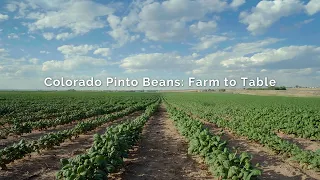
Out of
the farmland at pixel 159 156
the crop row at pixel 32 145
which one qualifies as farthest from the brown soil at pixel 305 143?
the crop row at pixel 32 145

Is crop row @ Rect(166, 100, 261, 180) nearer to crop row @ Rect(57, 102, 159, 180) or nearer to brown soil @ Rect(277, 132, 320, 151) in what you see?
crop row @ Rect(57, 102, 159, 180)

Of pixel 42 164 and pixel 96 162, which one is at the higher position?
pixel 96 162

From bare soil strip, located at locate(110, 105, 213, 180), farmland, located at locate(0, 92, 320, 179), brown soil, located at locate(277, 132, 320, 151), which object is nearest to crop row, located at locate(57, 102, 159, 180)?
farmland, located at locate(0, 92, 320, 179)

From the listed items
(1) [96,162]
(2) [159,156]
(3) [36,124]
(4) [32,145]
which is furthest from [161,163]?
(3) [36,124]

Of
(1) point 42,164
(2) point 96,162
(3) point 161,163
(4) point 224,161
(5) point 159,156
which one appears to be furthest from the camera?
(5) point 159,156

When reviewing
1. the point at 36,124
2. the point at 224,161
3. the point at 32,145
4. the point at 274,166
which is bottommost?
the point at 274,166

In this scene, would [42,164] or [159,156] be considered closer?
[42,164]

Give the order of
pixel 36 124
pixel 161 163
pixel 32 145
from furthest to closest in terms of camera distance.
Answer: pixel 36 124 → pixel 32 145 → pixel 161 163

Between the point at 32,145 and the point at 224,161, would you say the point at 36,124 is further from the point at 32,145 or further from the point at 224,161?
the point at 224,161

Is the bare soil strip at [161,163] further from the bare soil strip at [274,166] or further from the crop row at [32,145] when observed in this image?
the crop row at [32,145]

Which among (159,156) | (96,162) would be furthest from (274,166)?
(96,162)

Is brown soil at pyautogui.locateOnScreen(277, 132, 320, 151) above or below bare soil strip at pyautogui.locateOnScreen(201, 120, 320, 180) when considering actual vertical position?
below

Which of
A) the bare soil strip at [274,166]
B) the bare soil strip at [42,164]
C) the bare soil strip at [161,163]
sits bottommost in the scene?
the bare soil strip at [274,166]

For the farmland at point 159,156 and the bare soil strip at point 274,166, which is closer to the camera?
the farmland at point 159,156
